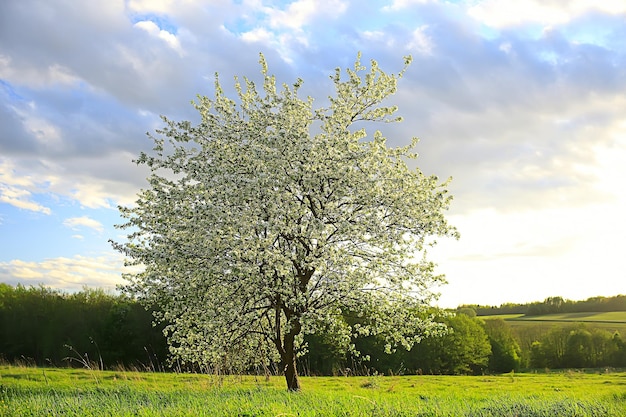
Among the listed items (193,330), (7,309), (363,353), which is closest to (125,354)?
(7,309)

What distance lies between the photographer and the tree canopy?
62.2ft

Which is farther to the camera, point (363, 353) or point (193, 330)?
point (363, 353)

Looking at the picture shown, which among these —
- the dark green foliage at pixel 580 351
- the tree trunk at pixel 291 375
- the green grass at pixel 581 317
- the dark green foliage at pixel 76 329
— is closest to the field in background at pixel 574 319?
the green grass at pixel 581 317

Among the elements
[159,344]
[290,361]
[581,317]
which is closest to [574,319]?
[581,317]

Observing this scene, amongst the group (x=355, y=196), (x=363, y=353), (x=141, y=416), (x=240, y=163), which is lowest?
(x=363, y=353)

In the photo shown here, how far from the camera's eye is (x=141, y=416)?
13477 millimetres

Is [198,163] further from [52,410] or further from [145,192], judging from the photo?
[52,410]

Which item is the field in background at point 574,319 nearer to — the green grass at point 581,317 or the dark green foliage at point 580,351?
the green grass at point 581,317

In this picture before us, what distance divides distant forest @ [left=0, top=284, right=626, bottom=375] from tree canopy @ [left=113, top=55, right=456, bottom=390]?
3093 centimetres

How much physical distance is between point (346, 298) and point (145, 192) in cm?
946

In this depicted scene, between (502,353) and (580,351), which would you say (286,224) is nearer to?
(502,353)

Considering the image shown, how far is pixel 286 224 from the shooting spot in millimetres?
19266

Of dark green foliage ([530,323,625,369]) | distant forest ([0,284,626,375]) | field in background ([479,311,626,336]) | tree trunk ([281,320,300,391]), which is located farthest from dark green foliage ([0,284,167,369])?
field in background ([479,311,626,336])

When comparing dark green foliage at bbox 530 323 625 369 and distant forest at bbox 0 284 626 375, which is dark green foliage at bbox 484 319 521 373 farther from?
dark green foliage at bbox 530 323 625 369
